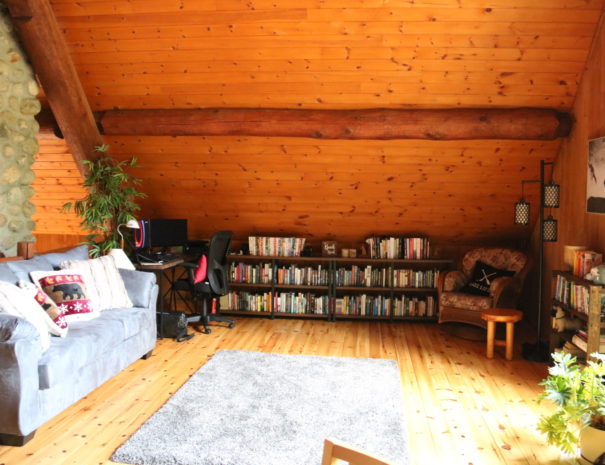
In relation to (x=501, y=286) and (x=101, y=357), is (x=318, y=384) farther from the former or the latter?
(x=501, y=286)

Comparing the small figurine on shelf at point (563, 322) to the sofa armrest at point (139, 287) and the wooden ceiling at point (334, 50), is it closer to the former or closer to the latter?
the wooden ceiling at point (334, 50)

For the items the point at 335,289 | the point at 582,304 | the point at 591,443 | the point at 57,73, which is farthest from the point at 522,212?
the point at 57,73

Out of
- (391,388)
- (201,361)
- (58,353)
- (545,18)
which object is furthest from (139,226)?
(545,18)

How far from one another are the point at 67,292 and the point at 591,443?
3.27 metres

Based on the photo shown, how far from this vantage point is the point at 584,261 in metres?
4.10

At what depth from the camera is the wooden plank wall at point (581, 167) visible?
4188 millimetres

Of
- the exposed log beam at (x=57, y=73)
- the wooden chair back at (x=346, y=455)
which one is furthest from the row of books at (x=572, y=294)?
the exposed log beam at (x=57, y=73)

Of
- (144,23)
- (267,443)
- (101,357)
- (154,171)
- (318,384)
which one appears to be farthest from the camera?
(154,171)

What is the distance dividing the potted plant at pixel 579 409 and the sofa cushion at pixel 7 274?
3.24 m

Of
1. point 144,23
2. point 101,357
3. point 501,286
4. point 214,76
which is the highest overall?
point 144,23

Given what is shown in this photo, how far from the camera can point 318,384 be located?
156 inches

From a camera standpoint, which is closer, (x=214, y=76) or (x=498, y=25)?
(x=498, y=25)

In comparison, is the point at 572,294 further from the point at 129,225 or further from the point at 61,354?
the point at 129,225

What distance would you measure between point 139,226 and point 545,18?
3.96 metres
